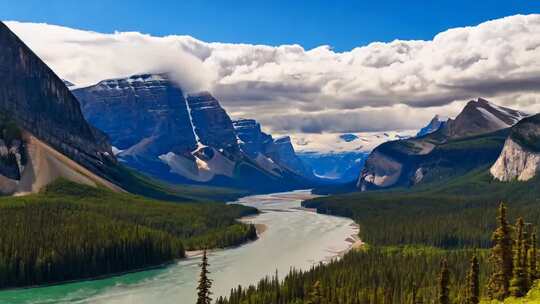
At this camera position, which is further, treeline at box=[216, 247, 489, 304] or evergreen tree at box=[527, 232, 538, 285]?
treeline at box=[216, 247, 489, 304]

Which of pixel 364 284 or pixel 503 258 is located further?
pixel 364 284

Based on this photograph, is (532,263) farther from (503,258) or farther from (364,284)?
(364,284)

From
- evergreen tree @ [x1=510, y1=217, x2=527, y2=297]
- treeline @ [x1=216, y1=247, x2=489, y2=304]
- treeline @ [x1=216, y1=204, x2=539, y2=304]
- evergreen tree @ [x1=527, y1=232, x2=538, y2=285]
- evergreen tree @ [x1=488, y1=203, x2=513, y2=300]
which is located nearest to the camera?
evergreen tree @ [x1=510, y1=217, x2=527, y2=297]

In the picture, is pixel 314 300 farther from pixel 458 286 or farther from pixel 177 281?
pixel 177 281

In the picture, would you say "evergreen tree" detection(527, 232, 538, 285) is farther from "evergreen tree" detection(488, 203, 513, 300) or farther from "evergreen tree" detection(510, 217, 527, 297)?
"evergreen tree" detection(510, 217, 527, 297)

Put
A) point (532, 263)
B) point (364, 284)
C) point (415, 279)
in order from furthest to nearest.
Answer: point (415, 279) → point (364, 284) → point (532, 263)

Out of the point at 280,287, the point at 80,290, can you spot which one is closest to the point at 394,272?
the point at 280,287

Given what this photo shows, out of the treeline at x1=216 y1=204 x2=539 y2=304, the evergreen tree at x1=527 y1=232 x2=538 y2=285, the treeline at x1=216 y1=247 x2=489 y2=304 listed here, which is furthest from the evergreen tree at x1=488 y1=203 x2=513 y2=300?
the treeline at x1=216 y1=247 x2=489 y2=304

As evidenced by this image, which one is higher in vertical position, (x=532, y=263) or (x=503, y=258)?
(x=503, y=258)

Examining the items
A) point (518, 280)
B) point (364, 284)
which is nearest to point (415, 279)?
point (364, 284)

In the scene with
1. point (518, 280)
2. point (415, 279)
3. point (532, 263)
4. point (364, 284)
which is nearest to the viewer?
point (518, 280)

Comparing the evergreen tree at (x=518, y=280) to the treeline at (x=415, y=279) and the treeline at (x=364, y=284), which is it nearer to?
the treeline at (x=415, y=279)
